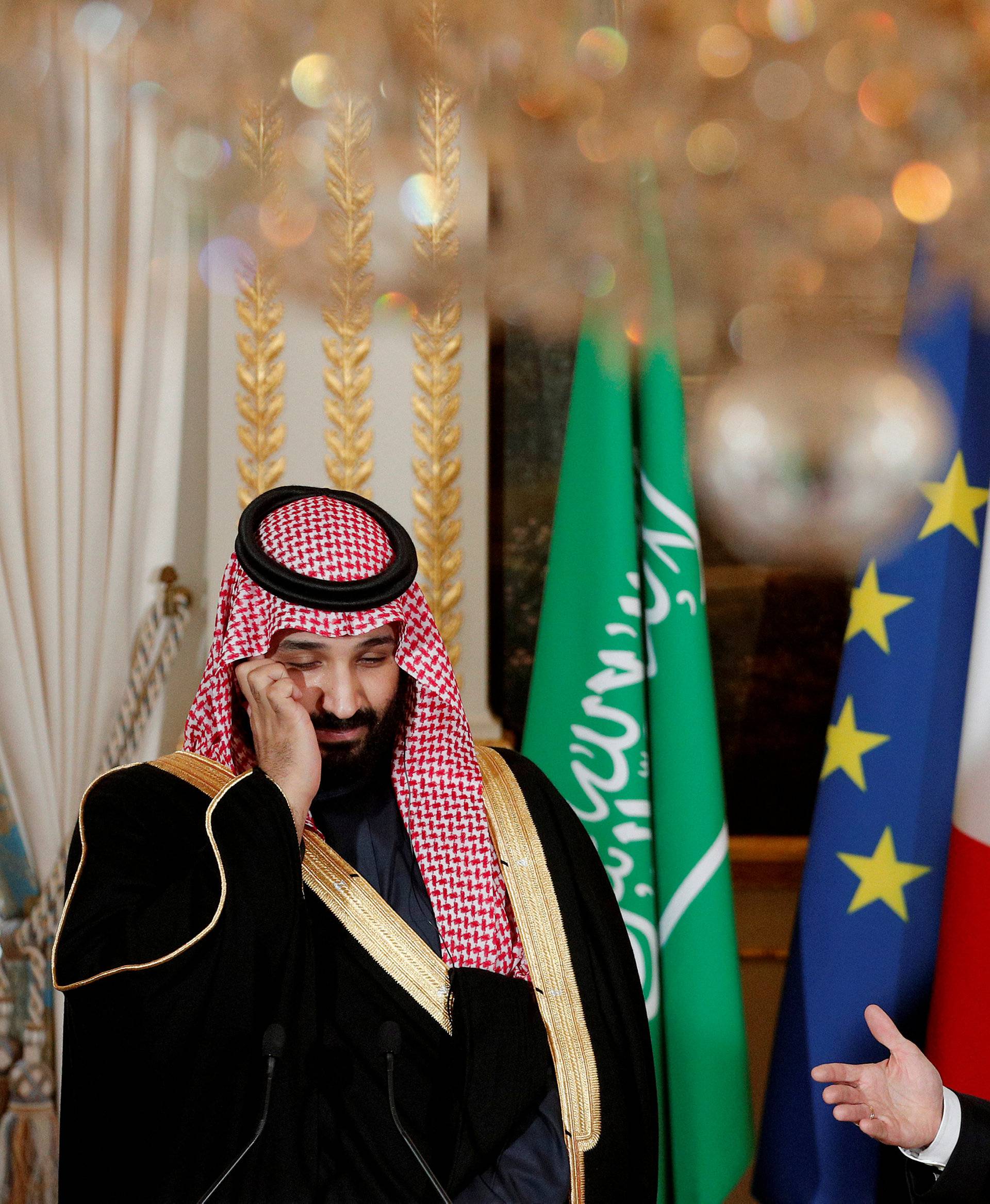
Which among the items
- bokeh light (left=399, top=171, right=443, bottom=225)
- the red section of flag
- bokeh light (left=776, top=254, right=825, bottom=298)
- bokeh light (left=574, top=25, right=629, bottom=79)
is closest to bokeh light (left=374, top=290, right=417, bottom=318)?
bokeh light (left=399, top=171, right=443, bottom=225)

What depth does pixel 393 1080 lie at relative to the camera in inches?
52.6

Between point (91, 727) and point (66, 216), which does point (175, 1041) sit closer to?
point (91, 727)

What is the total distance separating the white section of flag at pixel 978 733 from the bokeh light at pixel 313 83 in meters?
1.62

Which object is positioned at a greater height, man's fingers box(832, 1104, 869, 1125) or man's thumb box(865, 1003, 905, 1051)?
man's thumb box(865, 1003, 905, 1051)

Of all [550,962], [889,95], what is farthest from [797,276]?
[550,962]

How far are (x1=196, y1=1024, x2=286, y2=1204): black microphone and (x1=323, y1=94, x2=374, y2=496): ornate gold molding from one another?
139cm

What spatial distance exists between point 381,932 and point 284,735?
29cm

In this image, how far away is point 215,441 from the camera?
2.42 m

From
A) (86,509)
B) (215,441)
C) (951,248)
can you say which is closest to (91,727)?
(86,509)

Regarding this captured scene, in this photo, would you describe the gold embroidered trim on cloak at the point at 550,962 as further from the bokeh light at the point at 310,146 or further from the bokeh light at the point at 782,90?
the bokeh light at the point at 782,90

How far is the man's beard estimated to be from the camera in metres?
1.57

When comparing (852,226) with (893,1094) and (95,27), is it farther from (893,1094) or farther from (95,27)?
(893,1094)

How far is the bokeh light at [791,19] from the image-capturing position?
8.66 ft

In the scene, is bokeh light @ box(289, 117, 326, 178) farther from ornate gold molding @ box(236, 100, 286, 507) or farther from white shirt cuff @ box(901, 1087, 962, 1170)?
white shirt cuff @ box(901, 1087, 962, 1170)
